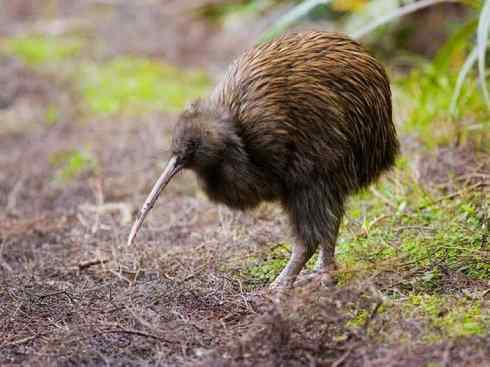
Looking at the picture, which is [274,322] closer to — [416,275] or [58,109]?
[416,275]

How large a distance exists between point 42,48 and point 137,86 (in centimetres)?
231

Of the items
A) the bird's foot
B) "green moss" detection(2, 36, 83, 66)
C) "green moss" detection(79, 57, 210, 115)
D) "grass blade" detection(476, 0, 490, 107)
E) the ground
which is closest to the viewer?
the ground

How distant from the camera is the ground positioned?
3.19m

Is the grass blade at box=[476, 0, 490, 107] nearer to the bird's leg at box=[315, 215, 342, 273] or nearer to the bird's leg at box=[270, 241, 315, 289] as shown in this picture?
the bird's leg at box=[315, 215, 342, 273]

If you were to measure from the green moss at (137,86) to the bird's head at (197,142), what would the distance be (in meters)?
4.31

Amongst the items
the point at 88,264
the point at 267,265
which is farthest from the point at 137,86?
the point at 267,265

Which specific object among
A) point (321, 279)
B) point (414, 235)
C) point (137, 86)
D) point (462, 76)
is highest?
point (462, 76)

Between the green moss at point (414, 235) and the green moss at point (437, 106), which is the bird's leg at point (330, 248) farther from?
the green moss at point (437, 106)

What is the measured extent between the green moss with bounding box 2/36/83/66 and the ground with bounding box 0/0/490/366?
1910mm

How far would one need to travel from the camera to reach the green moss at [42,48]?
33.8ft

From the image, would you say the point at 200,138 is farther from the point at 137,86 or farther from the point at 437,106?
the point at 137,86

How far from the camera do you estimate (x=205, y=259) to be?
4.45 meters

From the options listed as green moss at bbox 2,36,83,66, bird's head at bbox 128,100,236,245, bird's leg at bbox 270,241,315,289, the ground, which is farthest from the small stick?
green moss at bbox 2,36,83,66

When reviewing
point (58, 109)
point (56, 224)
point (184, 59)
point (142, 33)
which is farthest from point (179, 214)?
point (142, 33)
